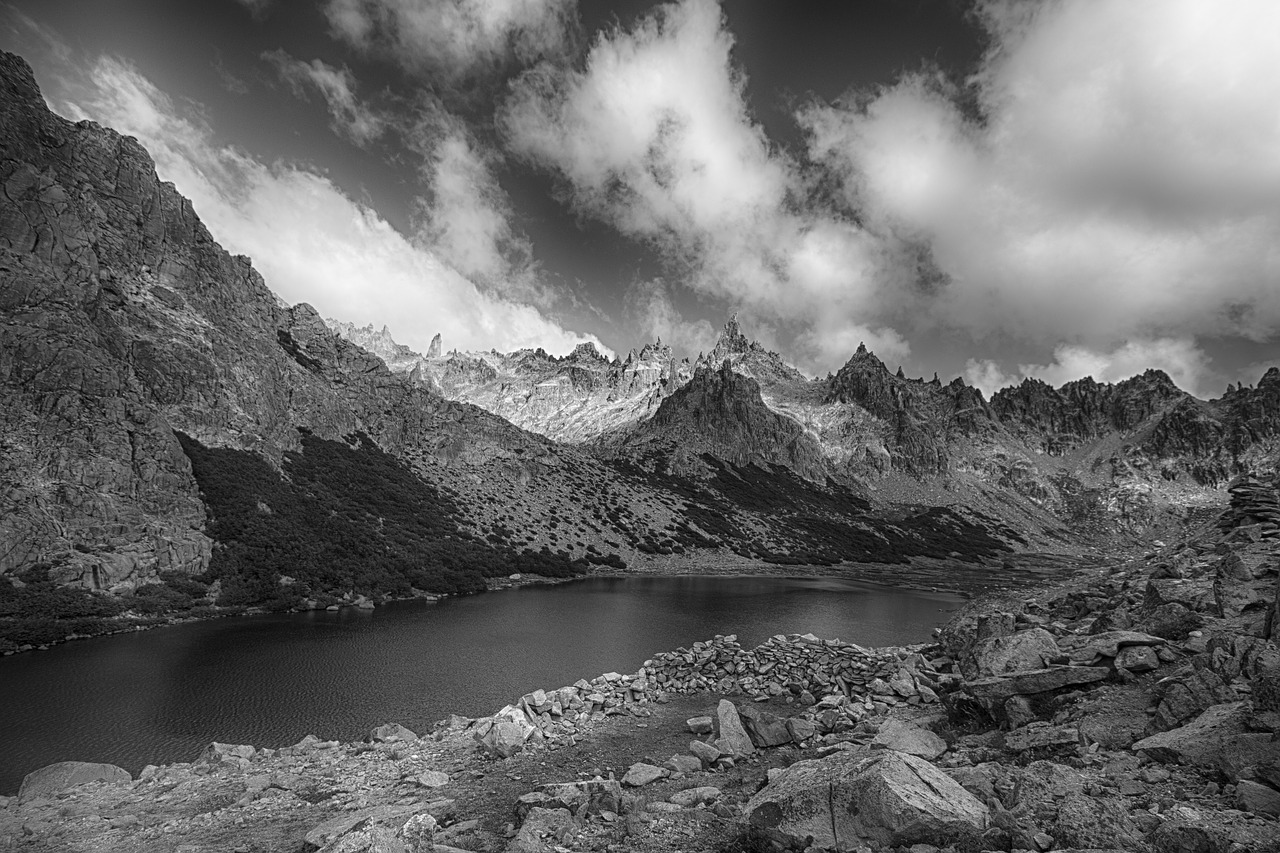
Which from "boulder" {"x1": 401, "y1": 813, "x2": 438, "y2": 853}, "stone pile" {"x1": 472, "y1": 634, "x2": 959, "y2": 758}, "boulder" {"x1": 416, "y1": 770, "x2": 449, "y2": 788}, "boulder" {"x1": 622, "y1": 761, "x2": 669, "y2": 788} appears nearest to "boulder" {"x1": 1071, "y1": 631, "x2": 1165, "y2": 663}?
"stone pile" {"x1": 472, "y1": 634, "x2": 959, "y2": 758}

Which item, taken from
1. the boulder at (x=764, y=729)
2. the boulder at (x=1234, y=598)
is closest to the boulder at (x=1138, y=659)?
the boulder at (x=1234, y=598)

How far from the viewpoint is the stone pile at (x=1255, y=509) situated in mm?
28698

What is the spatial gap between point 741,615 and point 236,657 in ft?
169

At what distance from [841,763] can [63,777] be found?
94.7ft

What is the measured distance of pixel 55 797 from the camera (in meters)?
19.8

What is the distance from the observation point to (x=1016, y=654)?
681 inches

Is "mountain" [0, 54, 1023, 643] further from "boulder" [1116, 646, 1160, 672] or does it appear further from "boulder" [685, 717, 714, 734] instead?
"boulder" [1116, 646, 1160, 672]

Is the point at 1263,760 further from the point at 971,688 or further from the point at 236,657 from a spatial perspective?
the point at 236,657

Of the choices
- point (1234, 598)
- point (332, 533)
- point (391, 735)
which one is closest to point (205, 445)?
point (332, 533)

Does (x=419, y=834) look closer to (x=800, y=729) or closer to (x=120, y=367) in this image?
(x=800, y=729)

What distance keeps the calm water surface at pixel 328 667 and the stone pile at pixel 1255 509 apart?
26.1m

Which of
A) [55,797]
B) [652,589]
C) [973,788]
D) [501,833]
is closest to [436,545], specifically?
[652,589]

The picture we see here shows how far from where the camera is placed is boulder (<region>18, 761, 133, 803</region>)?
20125 mm

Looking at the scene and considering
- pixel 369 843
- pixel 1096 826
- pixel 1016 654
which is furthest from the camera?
pixel 1016 654
